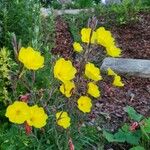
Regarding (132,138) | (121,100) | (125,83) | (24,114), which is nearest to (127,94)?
(121,100)

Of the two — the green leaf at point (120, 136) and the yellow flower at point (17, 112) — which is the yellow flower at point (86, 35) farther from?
the green leaf at point (120, 136)

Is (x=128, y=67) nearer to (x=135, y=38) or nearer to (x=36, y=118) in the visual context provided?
(x=135, y=38)

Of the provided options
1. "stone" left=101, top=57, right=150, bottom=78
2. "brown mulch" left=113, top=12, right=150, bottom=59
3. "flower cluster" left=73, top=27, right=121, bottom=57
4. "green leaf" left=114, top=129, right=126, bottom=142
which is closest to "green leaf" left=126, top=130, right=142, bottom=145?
"green leaf" left=114, top=129, right=126, bottom=142

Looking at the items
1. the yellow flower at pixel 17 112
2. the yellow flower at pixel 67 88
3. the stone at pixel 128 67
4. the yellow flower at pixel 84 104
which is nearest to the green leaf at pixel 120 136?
the yellow flower at pixel 84 104

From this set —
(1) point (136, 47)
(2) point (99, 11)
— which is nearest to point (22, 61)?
(1) point (136, 47)

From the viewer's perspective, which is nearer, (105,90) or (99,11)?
(105,90)

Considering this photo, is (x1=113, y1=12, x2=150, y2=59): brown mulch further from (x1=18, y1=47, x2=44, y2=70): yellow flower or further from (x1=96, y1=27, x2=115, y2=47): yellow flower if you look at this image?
(x1=18, y1=47, x2=44, y2=70): yellow flower

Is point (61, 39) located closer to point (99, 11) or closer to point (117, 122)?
point (99, 11)
